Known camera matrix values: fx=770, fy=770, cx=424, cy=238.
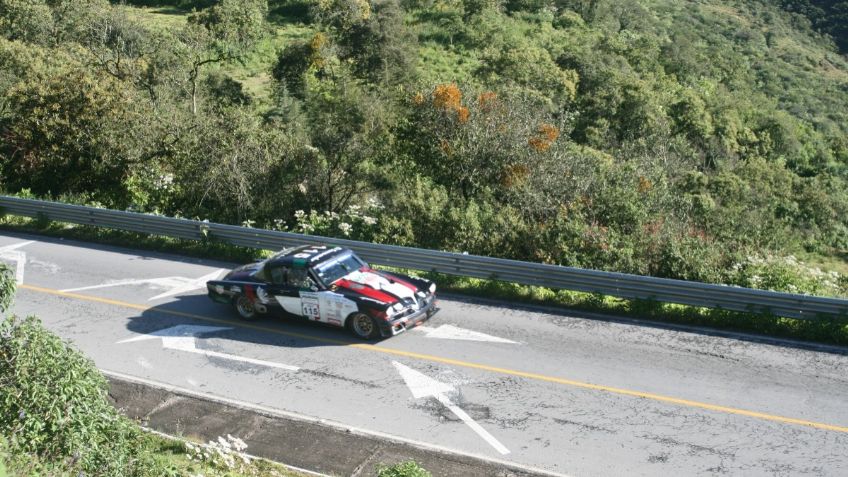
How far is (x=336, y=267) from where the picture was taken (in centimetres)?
1420

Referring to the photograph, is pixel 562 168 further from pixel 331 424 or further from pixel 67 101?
pixel 67 101

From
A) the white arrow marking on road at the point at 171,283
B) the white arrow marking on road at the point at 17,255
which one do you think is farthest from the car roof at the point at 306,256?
the white arrow marking on road at the point at 17,255

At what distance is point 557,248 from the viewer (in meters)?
16.9

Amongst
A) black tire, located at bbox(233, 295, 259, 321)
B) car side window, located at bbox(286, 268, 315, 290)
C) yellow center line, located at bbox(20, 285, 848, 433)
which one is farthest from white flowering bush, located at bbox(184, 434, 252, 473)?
black tire, located at bbox(233, 295, 259, 321)

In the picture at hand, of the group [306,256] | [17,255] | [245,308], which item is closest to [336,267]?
[306,256]

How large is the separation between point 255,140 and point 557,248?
10591 millimetres

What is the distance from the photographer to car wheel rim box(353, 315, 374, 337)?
13445mm

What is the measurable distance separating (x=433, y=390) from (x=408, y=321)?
187 cm

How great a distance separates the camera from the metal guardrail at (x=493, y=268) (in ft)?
44.7

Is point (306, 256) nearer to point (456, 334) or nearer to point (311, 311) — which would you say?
point (311, 311)

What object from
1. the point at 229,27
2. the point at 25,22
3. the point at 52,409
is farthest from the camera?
the point at 229,27

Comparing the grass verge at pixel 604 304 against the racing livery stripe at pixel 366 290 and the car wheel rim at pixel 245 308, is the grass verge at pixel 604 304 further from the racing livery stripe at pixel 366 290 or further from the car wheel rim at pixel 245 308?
the car wheel rim at pixel 245 308

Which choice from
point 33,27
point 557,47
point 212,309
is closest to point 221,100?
point 33,27

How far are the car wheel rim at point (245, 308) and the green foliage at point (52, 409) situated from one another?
633cm
